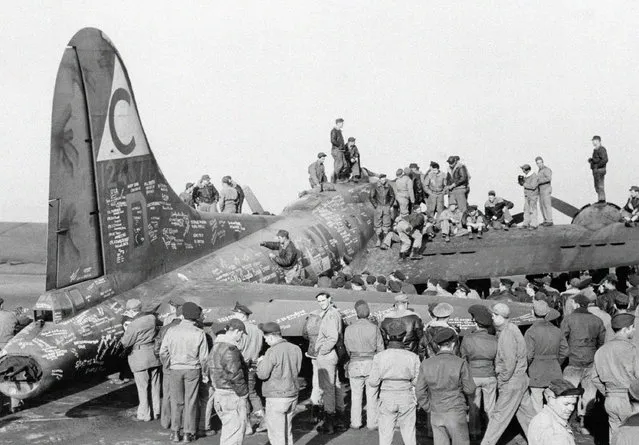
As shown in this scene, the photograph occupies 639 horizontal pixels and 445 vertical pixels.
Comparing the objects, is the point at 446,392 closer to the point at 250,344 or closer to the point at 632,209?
the point at 250,344

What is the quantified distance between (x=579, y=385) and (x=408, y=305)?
2.79 m

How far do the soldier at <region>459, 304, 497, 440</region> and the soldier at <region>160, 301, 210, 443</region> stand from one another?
3642 mm

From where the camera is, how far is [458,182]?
20.6 meters

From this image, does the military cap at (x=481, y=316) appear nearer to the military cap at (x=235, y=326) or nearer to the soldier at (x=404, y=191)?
the military cap at (x=235, y=326)

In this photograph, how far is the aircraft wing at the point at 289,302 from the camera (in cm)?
1197

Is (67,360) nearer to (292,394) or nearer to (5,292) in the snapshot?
(292,394)

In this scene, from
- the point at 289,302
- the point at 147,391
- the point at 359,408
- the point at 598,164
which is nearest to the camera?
the point at 359,408

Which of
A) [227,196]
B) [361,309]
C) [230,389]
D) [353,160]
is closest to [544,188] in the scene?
[353,160]

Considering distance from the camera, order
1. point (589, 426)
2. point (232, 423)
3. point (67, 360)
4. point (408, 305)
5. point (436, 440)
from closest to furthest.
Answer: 1. point (436, 440)
2. point (232, 423)
3. point (67, 360)
4. point (589, 426)
5. point (408, 305)

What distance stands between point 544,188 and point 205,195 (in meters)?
9.37

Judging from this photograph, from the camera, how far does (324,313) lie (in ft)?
37.9

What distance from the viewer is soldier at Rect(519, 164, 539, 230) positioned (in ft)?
64.4

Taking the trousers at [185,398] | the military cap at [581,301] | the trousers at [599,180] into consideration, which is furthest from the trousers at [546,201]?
the trousers at [185,398]

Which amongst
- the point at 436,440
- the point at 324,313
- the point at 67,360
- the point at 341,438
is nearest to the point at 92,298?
the point at 67,360
